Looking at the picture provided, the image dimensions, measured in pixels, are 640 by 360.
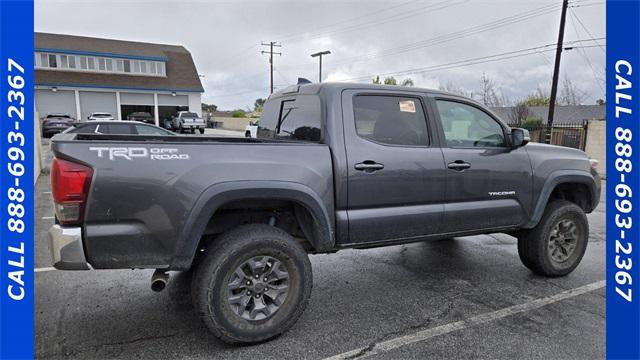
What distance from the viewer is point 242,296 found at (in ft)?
10.3

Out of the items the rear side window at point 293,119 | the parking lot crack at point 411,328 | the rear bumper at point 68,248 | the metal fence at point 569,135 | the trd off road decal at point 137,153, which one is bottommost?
the parking lot crack at point 411,328

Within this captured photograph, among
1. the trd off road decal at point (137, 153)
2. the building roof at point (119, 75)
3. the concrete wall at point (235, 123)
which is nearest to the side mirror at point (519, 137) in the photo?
the trd off road decal at point (137, 153)

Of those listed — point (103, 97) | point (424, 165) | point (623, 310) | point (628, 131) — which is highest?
point (103, 97)

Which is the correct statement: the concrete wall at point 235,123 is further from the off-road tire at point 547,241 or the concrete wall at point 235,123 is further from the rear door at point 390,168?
the rear door at point 390,168

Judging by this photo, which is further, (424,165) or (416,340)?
(424,165)

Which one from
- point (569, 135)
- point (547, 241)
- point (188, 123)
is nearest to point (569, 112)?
point (569, 135)

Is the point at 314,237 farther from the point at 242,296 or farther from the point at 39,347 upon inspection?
the point at 39,347

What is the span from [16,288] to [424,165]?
10.1ft

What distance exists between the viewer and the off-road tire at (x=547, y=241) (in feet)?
14.9

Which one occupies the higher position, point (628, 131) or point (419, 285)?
point (628, 131)

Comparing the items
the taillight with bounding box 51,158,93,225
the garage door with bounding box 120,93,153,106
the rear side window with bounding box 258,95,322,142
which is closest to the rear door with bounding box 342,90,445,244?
the rear side window with bounding box 258,95,322,142

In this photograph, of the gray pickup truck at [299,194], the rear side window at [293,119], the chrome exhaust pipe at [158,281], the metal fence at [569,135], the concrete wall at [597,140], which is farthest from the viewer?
the metal fence at [569,135]

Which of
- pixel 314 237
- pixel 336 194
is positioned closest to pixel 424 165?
pixel 336 194

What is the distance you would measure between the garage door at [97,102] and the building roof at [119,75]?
1029 mm
